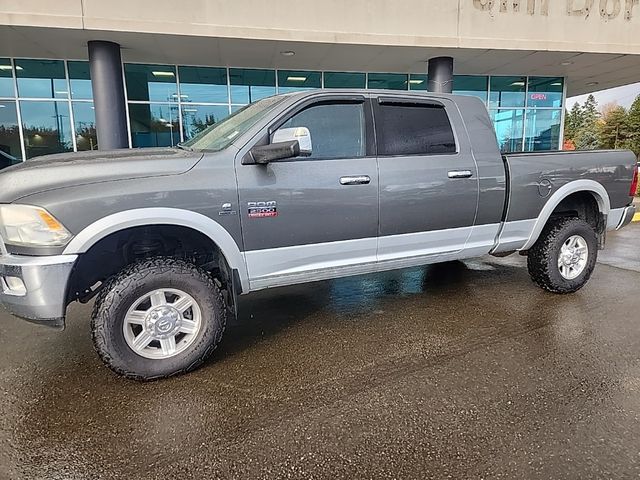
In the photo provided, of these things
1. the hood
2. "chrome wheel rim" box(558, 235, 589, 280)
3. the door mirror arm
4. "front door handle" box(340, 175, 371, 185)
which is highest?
the door mirror arm

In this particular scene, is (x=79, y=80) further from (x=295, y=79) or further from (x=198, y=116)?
(x=295, y=79)

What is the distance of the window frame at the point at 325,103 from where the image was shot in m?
3.57

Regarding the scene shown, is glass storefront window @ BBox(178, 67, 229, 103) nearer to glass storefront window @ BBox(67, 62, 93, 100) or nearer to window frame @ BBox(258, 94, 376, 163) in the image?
glass storefront window @ BBox(67, 62, 93, 100)

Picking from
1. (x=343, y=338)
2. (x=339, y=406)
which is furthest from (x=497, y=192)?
(x=339, y=406)

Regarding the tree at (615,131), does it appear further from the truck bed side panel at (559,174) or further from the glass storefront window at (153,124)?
the truck bed side panel at (559,174)

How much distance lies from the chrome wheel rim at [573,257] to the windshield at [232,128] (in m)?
3.57

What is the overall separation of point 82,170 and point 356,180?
2032 mm

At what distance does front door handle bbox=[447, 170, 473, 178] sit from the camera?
4230mm

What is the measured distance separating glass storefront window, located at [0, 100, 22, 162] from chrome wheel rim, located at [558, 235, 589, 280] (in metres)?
14.7

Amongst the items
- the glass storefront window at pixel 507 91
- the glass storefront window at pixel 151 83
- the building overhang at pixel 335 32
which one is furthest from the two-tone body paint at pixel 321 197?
the glass storefront window at pixel 507 91

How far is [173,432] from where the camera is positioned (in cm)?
266

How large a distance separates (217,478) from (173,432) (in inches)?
20.7

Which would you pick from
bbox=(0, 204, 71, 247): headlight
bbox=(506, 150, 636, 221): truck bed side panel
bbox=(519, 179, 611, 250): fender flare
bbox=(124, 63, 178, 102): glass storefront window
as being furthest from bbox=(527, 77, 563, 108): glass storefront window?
bbox=(0, 204, 71, 247): headlight

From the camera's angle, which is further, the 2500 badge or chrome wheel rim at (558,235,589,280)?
chrome wheel rim at (558,235,589,280)
